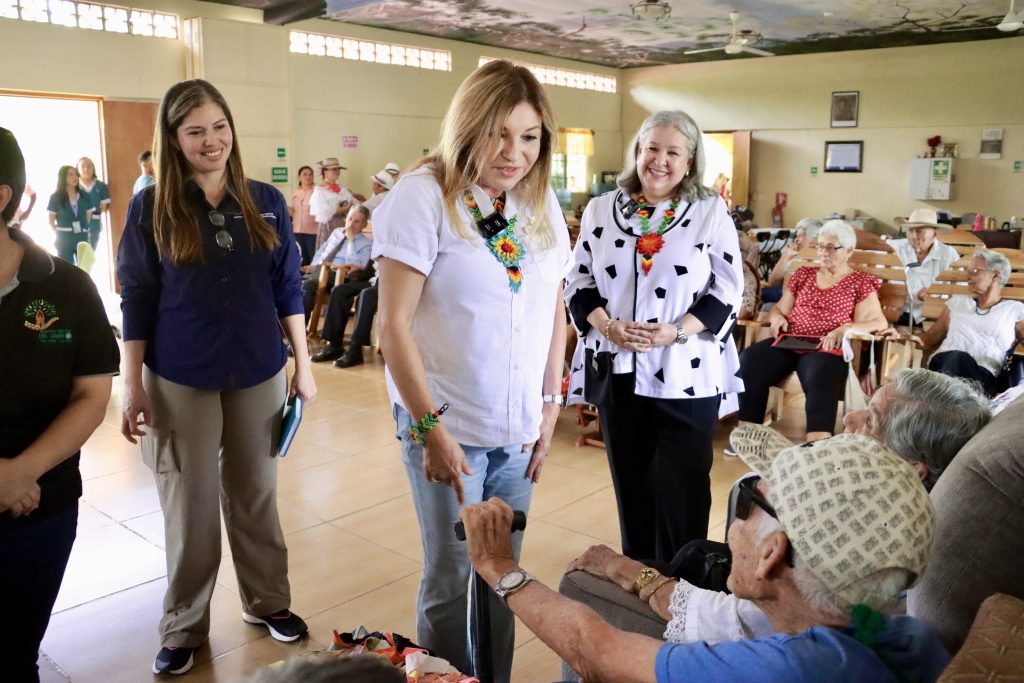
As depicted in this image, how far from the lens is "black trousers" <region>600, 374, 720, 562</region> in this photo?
8.08 feet

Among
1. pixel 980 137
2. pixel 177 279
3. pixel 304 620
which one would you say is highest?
pixel 980 137

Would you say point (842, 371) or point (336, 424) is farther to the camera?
point (336, 424)

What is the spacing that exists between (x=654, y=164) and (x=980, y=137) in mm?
12966

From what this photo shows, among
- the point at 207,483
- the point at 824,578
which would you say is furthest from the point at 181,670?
the point at 824,578

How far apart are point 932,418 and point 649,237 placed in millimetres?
900

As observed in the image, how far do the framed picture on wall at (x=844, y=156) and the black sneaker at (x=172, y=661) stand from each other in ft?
46.2

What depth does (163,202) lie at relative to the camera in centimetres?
208

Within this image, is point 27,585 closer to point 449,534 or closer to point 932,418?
point 449,534

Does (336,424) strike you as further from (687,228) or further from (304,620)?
(687,228)

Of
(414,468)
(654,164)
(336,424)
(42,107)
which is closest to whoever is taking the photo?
(414,468)

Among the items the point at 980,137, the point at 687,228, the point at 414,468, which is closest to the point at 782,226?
the point at 980,137

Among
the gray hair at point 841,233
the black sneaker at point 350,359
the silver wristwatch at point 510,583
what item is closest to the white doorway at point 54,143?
the black sneaker at point 350,359

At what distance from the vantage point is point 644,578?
66.9 inches

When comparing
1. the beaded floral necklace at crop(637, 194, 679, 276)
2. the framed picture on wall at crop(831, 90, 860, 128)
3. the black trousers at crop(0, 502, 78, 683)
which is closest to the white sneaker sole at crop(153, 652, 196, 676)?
the black trousers at crop(0, 502, 78, 683)
